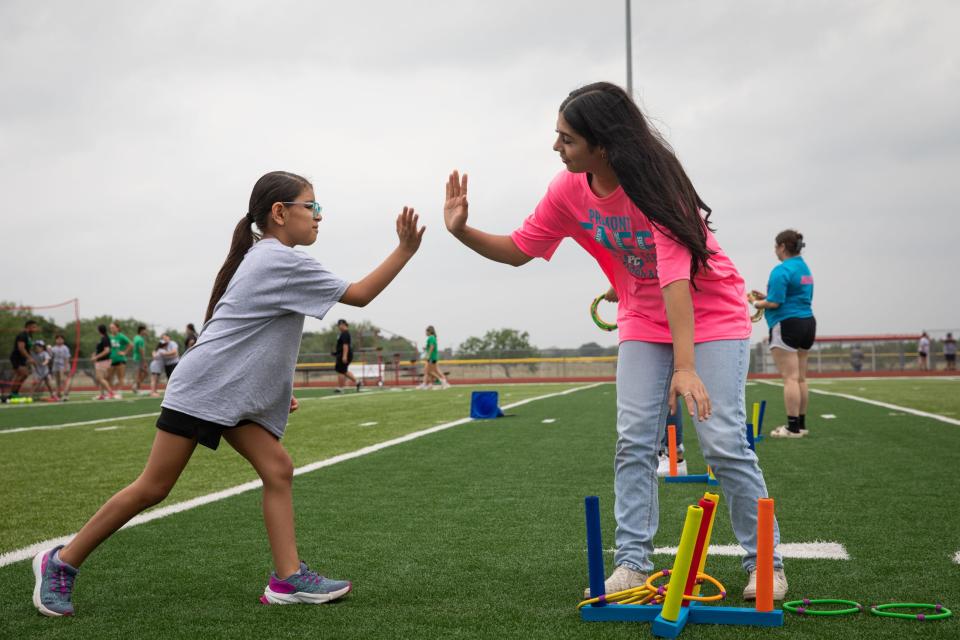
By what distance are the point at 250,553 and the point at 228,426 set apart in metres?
1.29

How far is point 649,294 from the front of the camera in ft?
12.1

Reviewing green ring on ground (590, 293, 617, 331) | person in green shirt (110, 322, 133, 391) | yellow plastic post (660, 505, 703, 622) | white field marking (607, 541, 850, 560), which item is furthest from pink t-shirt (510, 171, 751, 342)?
person in green shirt (110, 322, 133, 391)

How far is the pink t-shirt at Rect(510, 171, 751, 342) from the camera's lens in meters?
3.46

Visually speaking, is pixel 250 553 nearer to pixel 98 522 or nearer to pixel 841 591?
pixel 98 522

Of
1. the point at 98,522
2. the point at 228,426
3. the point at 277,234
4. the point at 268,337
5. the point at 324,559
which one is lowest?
the point at 324,559

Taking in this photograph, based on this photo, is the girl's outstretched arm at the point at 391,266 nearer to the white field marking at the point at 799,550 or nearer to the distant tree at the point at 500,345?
the white field marking at the point at 799,550

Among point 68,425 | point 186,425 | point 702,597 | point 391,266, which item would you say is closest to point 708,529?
point 702,597

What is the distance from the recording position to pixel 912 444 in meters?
8.84

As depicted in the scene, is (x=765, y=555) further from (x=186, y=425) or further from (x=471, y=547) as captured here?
(x=186, y=425)

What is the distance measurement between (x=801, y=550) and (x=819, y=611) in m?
1.22

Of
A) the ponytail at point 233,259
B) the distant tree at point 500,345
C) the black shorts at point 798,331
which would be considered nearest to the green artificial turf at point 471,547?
the black shorts at point 798,331

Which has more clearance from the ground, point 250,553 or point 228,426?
point 228,426

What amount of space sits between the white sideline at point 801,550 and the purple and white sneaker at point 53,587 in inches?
99.0

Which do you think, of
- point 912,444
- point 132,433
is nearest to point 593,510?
point 912,444
